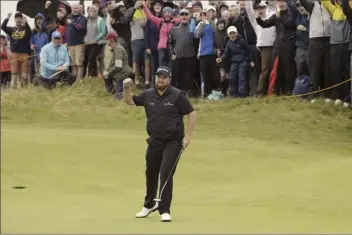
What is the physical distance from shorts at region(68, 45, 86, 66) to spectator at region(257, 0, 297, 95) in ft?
17.9

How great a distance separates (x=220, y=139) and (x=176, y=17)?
4880mm

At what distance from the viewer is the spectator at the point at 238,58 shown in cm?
1917

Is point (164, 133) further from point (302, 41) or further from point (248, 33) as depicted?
point (248, 33)

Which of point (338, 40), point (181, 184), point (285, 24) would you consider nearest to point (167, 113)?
point (181, 184)

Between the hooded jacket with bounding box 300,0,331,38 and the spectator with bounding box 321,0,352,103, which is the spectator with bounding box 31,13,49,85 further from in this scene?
the spectator with bounding box 321,0,352,103

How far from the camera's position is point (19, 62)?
2392 centimetres

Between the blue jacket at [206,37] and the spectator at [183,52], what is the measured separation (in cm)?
28

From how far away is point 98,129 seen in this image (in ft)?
56.9

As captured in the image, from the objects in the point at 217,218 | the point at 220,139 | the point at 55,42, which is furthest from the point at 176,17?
the point at 217,218

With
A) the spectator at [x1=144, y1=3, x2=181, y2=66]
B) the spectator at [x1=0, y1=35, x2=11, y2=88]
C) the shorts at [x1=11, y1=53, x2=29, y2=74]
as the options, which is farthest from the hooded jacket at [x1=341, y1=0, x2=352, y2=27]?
the spectator at [x1=0, y1=35, x2=11, y2=88]

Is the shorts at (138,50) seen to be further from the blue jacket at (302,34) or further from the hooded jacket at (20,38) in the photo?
the blue jacket at (302,34)

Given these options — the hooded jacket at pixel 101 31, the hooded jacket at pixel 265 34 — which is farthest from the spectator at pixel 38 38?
the hooded jacket at pixel 265 34

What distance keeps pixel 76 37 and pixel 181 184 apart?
9957 mm

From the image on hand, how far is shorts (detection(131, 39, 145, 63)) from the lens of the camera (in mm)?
20844
